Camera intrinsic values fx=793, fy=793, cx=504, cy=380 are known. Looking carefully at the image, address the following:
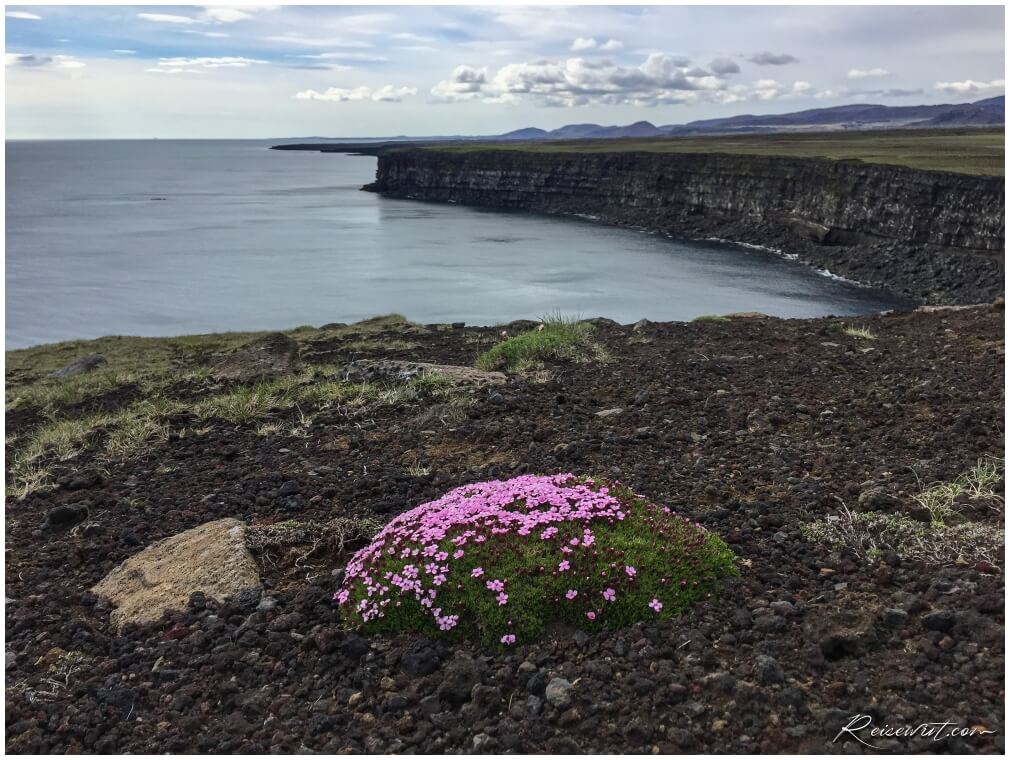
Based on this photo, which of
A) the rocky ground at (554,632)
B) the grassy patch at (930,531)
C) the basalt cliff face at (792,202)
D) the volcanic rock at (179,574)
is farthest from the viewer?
the basalt cliff face at (792,202)

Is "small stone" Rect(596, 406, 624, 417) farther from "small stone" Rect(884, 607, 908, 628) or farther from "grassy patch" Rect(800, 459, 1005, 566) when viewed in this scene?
"small stone" Rect(884, 607, 908, 628)

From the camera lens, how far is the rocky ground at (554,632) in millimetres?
4398

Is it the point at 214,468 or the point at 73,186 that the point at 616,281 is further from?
the point at 73,186

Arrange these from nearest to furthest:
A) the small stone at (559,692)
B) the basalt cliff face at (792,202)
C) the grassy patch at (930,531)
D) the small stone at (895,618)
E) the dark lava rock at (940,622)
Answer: the small stone at (559,692) → the dark lava rock at (940,622) → the small stone at (895,618) → the grassy patch at (930,531) → the basalt cliff face at (792,202)

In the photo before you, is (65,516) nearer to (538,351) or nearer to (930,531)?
(930,531)

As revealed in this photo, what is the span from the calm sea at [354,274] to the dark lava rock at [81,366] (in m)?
17.4

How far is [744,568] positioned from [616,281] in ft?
200

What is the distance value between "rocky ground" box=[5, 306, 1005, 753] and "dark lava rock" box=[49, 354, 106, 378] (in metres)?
15.7

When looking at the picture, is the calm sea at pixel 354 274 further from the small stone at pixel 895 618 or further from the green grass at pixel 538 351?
the small stone at pixel 895 618

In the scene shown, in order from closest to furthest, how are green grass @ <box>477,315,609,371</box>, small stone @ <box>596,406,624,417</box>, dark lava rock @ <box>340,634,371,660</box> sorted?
dark lava rock @ <box>340,634,371,660</box>, small stone @ <box>596,406,624,417</box>, green grass @ <box>477,315,609,371</box>

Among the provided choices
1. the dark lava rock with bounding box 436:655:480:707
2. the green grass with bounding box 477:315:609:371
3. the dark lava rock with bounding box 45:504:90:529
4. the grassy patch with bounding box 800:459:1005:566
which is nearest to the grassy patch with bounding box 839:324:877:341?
the green grass with bounding box 477:315:609:371

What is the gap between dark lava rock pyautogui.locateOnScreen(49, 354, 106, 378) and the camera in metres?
25.9

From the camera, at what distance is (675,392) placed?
452 inches

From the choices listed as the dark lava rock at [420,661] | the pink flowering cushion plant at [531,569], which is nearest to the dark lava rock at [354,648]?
the pink flowering cushion plant at [531,569]
